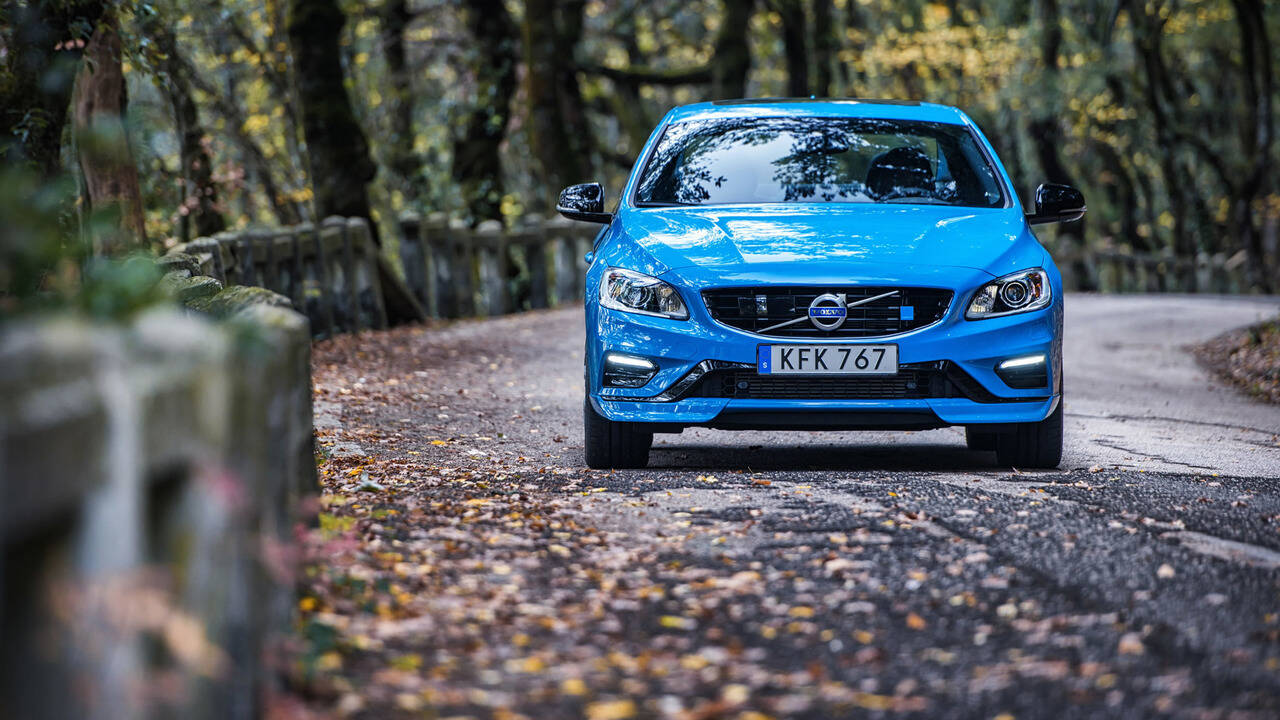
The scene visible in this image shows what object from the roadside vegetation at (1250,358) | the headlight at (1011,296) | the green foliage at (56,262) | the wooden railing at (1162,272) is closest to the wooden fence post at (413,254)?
the roadside vegetation at (1250,358)

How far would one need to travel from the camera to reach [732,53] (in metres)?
26.1

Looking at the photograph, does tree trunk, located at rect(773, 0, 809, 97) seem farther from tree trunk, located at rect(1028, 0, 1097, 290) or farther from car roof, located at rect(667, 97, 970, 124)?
car roof, located at rect(667, 97, 970, 124)

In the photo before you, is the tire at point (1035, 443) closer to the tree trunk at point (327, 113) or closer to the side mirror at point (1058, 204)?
the side mirror at point (1058, 204)

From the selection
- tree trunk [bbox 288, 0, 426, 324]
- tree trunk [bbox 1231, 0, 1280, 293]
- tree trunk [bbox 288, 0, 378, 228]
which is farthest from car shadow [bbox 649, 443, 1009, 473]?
tree trunk [bbox 1231, 0, 1280, 293]

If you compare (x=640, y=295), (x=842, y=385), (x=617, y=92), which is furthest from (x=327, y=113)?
(x=617, y=92)

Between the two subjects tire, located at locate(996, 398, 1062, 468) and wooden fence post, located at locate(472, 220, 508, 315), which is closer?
tire, located at locate(996, 398, 1062, 468)

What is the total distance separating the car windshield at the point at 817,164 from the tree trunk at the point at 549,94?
16.3m

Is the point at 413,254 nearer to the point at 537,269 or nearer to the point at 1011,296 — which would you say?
the point at 537,269

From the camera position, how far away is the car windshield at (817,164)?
8156 mm

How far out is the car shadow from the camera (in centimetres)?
784

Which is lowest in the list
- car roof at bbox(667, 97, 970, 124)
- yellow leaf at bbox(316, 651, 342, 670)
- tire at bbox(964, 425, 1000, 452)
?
tire at bbox(964, 425, 1000, 452)

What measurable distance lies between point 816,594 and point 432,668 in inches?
54.0

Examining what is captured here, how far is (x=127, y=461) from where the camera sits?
267cm

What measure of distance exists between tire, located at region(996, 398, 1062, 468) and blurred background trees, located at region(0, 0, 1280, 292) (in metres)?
7.87
